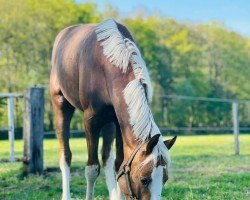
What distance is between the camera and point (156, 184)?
3.06m

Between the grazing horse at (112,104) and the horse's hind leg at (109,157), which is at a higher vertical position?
the grazing horse at (112,104)

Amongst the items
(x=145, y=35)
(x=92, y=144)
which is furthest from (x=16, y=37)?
(x=92, y=144)

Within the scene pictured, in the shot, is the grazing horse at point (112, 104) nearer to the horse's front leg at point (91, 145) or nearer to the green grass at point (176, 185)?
the horse's front leg at point (91, 145)

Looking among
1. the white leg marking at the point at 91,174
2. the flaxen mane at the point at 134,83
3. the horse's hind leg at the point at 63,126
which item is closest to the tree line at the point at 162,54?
the horse's hind leg at the point at 63,126

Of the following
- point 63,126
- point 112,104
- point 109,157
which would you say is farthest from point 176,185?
point 112,104

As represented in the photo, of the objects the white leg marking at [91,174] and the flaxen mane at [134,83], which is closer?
the flaxen mane at [134,83]

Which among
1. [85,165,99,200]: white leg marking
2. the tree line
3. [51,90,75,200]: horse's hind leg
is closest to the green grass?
[51,90,75,200]: horse's hind leg

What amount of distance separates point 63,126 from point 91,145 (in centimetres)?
94

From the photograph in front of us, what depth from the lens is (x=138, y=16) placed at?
5094 centimetres

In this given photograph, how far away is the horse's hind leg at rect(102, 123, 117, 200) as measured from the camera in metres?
4.57

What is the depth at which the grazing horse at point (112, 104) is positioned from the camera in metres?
3.16

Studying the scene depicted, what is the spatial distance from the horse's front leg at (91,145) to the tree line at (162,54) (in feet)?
82.6

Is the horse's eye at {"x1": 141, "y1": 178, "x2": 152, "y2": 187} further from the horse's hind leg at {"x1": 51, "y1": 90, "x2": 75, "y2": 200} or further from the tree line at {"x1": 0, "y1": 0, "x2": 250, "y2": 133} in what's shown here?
the tree line at {"x1": 0, "y1": 0, "x2": 250, "y2": 133}

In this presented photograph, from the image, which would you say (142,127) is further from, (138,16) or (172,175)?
(138,16)
